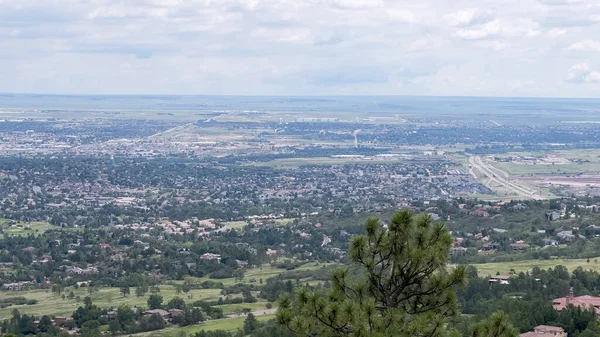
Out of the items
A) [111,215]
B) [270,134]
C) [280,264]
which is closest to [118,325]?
[280,264]

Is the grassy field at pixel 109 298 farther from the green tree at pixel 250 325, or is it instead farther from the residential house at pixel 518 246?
the residential house at pixel 518 246

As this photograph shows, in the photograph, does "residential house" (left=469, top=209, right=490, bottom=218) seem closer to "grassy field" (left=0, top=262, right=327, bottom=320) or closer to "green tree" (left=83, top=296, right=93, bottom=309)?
"grassy field" (left=0, top=262, right=327, bottom=320)

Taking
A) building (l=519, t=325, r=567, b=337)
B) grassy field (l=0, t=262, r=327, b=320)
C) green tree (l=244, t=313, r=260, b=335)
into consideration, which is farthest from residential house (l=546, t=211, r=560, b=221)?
building (l=519, t=325, r=567, b=337)

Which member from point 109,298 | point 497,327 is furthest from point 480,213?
point 497,327

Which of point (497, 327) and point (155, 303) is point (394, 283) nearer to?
point (497, 327)

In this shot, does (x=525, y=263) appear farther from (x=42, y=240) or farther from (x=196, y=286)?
(x=42, y=240)

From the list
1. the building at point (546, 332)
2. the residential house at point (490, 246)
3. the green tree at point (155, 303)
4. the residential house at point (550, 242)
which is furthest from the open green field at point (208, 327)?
the residential house at point (550, 242)
